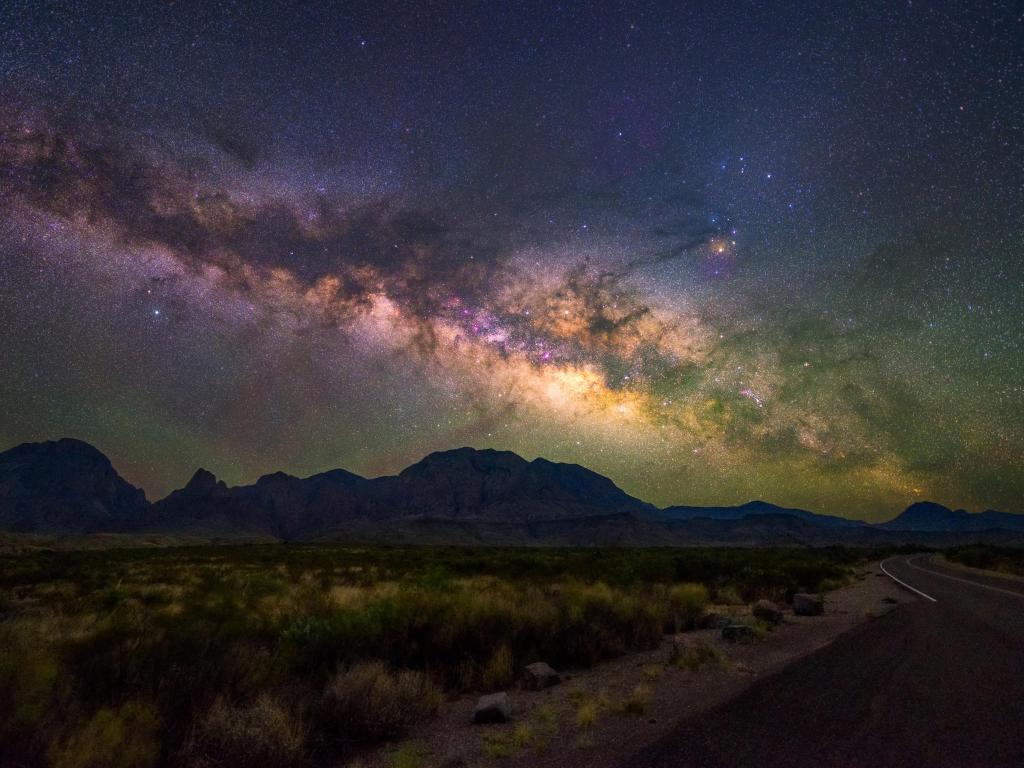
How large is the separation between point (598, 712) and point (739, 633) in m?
6.30

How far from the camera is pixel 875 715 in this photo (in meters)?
5.91

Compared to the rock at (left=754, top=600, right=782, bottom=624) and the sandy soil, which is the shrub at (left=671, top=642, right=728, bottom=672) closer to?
the sandy soil

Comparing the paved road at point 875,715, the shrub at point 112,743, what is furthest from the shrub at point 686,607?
the shrub at point 112,743

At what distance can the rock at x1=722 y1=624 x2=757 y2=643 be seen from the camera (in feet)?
37.9

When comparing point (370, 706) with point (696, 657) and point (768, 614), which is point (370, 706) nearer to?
point (696, 657)

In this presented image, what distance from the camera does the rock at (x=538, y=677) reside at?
28.3 ft

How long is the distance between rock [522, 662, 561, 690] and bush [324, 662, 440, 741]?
90.0 inches

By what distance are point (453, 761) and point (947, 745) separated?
5.22 meters

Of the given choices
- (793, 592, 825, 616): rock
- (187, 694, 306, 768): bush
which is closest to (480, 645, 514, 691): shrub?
(187, 694, 306, 768): bush

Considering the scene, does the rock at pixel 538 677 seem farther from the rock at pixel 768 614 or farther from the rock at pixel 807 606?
the rock at pixel 807 606

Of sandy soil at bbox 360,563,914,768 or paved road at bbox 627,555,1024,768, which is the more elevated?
paved road at bbox 627,555,1024,768

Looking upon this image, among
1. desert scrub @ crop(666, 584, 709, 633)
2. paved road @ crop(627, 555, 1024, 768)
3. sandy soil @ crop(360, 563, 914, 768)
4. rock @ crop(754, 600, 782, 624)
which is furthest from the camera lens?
rock @ crop(754, 600, 782, 624)

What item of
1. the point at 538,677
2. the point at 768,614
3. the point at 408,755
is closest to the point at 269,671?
the point at 408,755

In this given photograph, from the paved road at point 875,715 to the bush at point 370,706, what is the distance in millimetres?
3221
